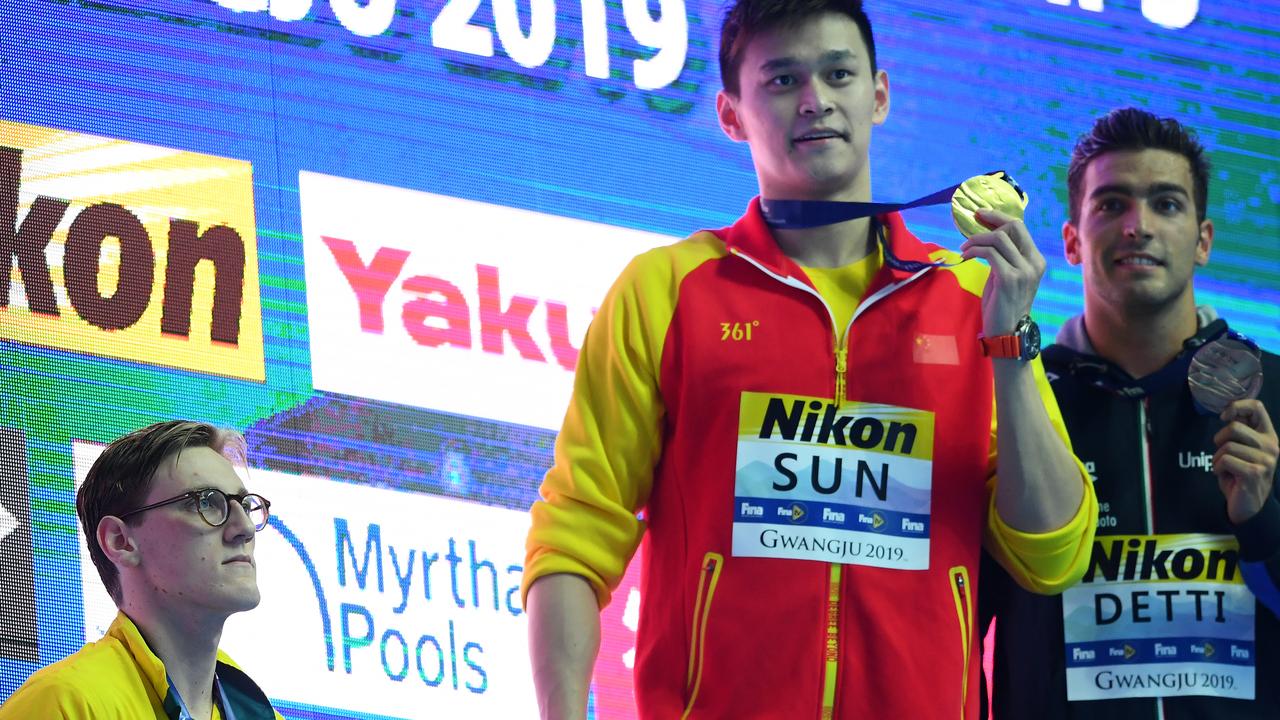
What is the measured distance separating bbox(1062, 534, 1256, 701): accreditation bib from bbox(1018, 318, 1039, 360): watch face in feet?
2.00

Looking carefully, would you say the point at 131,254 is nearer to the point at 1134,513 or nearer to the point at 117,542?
the point at 117,542

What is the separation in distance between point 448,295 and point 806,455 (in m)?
1.41

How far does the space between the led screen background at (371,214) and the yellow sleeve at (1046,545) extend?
54.5 inches

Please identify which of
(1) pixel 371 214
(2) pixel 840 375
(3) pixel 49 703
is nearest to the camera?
(3) pixel 49 703

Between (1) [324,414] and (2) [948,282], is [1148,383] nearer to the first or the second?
(2) [948,282]

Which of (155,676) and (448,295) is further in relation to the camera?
(448,295)

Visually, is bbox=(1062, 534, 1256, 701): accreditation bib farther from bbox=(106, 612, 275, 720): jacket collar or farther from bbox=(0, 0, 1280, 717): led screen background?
bbox=(106, 612, 275, 720): jacket collar

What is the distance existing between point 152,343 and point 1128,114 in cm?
197

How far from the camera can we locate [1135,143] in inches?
117

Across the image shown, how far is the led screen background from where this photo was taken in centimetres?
326

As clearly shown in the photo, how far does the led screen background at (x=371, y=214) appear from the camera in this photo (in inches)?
128

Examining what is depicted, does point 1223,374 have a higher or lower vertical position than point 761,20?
lower

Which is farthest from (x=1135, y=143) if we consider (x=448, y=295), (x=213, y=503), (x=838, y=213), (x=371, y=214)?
(x=213, y=503)

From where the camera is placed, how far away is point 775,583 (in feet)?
7.60
